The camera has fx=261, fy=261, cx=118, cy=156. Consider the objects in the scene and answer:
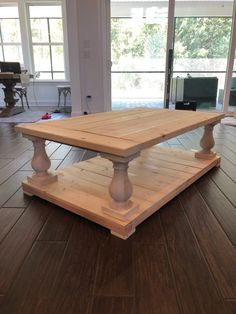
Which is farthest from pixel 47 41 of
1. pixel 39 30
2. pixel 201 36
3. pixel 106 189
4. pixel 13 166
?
pixel 106 189

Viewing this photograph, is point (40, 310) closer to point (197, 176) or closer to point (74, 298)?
point (74, 298)

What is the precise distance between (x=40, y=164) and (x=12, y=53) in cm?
527

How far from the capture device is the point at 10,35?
5801 mm

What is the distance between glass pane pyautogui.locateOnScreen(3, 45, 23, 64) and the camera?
5.87 metres

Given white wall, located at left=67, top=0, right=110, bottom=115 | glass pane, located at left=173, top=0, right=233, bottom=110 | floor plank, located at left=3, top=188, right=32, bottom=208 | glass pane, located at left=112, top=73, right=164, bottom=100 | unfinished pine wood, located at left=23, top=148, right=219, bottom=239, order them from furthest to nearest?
glass pane, located at left=112, top=73, right=164, bottom=100 → glass pane, located at left=173, top=0, right=233, bottom=110 → white wall, located at left=67, top=0, right=110, bottom=115 → floor plank, located at left=3, top=188, right=32, bottom=208 → unfinished pine wood, located at left=23, top=148, right=219, bottom=239

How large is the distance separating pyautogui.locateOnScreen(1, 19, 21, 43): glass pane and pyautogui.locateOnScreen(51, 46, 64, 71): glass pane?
79 centimetres

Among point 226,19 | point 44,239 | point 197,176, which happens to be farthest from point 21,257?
point 226,19

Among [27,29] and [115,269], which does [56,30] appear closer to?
[27,29]

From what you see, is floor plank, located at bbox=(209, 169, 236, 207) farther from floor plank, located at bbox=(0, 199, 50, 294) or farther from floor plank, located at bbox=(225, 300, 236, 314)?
floor plank, located at bbox=(0, 199, 50, 294)

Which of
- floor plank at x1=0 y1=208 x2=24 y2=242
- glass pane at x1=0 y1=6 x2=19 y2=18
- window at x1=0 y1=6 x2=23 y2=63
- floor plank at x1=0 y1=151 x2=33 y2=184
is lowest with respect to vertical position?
floor plank at x1=0 y1=151 x2=33 y2=184

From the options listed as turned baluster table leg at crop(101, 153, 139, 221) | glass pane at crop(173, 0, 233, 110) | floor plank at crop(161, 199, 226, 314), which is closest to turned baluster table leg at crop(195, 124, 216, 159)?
floor plank at crop(161, 199, 226, 314)

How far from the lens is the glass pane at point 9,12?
562 centimetres

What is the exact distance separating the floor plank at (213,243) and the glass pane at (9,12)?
579 cm

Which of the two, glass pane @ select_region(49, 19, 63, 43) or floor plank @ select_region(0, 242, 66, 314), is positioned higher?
glass pane @ select_region(49, 19, 63, 43)
